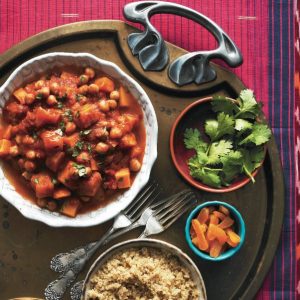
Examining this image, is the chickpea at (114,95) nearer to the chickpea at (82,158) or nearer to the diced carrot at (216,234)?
Answer: the chickpea at (82,158)

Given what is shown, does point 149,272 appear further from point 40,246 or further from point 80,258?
point 40,246

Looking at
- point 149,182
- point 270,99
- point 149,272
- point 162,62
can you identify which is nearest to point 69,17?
point 162,62

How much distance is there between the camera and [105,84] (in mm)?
3420

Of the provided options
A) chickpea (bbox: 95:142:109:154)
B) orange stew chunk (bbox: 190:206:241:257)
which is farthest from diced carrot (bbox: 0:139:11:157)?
orange stew chunk (bbox: 190:206:241:257)

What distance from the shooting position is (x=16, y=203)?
335 cm

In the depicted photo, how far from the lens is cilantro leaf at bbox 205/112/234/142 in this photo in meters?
3.52

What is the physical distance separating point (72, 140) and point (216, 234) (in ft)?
3.78

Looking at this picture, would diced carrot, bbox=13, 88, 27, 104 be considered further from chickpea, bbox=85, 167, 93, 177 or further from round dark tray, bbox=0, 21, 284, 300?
chickpea, bbox=85, 167, 93, 177

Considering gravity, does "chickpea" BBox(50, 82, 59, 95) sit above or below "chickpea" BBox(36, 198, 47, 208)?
above

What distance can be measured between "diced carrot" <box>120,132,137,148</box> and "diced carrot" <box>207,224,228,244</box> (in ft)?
2.53

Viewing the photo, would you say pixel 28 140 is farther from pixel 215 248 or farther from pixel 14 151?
pixel 215 248

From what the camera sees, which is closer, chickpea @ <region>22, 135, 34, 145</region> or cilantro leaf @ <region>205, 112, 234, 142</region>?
chickpea @ <region>22, 135, 34, 145</region>

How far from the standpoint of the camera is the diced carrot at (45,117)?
10.6ft

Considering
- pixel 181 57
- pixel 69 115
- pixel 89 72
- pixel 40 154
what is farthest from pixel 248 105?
pixel 40 154
